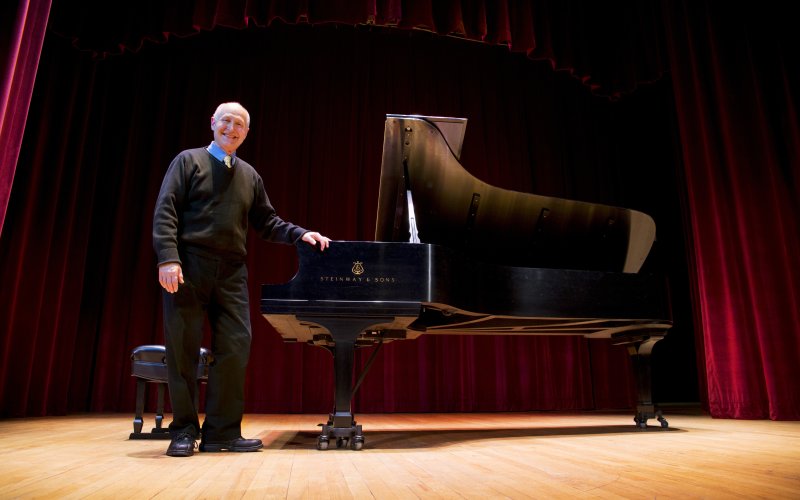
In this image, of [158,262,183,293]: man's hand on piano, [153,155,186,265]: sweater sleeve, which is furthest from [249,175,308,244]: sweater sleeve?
[158,262,183,293]: man's hand on piano

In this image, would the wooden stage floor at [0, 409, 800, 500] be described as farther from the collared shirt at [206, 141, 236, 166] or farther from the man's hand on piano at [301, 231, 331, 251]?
the collared shirt at [206, 141, 236, 166]

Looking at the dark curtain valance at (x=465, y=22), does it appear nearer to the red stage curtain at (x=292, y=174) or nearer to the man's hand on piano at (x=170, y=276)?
the red stage curtain at (x=292, y=174)

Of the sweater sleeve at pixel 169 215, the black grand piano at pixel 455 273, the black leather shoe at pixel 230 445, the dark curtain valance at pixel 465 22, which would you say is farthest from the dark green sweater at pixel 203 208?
the dark curtain valance at pixel 465 22

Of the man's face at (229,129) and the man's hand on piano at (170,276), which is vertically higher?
the man's face at (229,129)

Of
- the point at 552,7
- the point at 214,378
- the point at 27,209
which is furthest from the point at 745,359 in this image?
the point at 27,209

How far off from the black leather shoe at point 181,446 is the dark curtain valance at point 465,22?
309 cm

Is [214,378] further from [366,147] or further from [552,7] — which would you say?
[552,7]

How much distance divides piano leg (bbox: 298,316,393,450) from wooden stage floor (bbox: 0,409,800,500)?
6 centimetres

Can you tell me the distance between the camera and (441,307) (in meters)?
2.17

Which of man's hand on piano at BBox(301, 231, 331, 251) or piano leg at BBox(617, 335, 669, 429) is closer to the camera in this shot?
man's hand on piano at BBox(301, 231, 331, 251)

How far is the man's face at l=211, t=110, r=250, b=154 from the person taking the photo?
2143 mm

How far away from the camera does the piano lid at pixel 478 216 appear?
240cm

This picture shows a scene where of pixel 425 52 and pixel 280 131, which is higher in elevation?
pixel 425 52

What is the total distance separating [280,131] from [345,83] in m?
0.84
